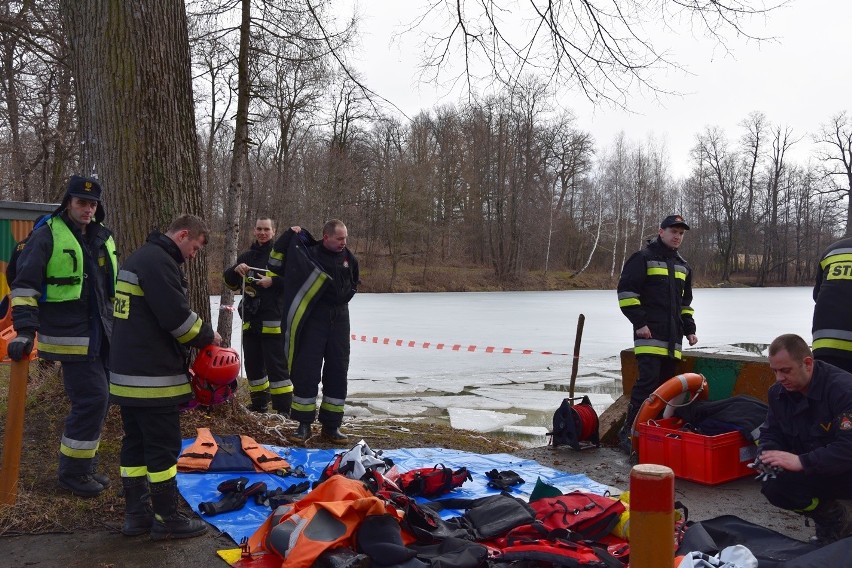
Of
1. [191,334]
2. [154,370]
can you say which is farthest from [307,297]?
[154,370]

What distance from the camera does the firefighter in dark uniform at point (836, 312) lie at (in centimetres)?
464

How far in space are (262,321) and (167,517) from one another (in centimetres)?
363

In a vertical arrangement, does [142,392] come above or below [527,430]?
above

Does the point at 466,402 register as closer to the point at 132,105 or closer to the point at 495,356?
the point at 495,356

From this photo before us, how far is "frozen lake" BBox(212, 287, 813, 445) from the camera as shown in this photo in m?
9.33

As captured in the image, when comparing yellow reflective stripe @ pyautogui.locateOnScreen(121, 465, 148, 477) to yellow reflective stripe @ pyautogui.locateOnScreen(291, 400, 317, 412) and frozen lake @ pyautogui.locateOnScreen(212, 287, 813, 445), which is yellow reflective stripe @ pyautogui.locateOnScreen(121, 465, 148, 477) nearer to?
yellow reflective stripe @ pyautogui.locateOnScreen(291, 400, 317, 412)

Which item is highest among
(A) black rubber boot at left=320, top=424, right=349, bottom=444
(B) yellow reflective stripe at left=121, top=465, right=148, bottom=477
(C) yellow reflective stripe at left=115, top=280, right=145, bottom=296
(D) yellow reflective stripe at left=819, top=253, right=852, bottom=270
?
(D) yellow reflective stripe at left=819, top=253, right=852, bottom=270

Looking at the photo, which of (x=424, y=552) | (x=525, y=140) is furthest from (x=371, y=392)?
(x=525, y=140)

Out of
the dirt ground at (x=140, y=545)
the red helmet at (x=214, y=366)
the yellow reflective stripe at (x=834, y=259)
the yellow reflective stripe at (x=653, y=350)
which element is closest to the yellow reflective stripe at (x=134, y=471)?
the dirt ground at (x=140, y=545)

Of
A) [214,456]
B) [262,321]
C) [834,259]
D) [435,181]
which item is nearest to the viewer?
[834,259]

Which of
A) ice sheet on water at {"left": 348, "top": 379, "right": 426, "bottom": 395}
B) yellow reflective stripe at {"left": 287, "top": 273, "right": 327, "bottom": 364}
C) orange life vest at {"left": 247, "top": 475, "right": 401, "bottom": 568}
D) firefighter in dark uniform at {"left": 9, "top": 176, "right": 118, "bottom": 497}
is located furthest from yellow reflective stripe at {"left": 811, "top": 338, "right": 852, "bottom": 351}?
ice sheet on water at {"left": 348, "top": 379, "right": 426, "bottom": 395}

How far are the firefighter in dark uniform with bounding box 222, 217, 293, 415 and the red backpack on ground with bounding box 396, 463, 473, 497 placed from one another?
2.82 metres

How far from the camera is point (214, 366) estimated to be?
4.14 metres

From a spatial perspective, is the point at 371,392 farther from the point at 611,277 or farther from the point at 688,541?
the point at 611,277
